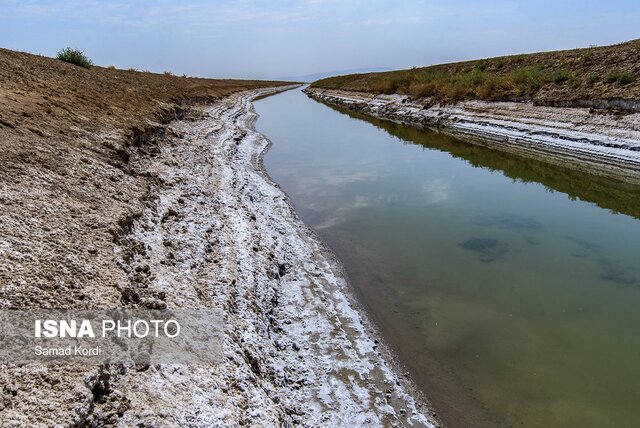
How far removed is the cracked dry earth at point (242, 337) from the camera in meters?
3.75

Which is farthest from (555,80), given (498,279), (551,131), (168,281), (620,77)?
(168,281)

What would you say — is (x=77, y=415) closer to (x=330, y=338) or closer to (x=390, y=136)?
(x=330, y=338)

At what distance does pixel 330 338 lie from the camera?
6.41 m

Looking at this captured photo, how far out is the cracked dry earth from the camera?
12.3 ft

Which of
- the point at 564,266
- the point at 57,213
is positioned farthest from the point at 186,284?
the point at 564,266

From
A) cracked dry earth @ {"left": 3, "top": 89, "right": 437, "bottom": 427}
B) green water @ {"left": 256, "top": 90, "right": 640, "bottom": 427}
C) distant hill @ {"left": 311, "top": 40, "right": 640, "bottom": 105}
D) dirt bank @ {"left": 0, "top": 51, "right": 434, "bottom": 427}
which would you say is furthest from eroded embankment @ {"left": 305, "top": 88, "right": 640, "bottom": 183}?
dirt bank @ {"left": 0, "top": 51, "right": 434, "bottom": 427}

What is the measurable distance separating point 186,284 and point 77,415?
285cm

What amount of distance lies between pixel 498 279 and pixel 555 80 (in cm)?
2286

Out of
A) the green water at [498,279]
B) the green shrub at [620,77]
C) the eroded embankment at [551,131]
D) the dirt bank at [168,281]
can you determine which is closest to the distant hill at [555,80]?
the green shrub at [620,77]

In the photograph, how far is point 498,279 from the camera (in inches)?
331

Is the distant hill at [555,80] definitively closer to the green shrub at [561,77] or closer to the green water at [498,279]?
the green shrub at [561,77]

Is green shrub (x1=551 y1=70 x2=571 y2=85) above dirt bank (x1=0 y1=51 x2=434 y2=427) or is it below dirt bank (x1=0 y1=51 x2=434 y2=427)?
above

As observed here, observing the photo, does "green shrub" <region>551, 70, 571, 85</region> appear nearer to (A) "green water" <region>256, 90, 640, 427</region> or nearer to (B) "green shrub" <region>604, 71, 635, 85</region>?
(B) "green shrub" <region>604, 71, 635, 85</region>

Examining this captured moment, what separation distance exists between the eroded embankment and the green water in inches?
79.9
